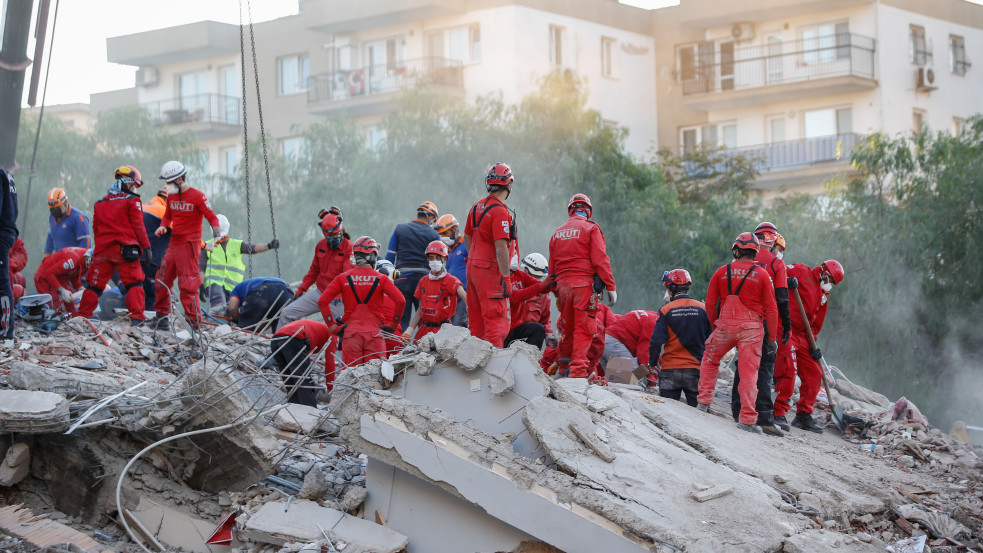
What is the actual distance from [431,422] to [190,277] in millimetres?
5124

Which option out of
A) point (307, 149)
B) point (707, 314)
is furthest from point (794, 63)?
point (707, 314)

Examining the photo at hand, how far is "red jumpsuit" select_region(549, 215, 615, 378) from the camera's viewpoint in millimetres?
9469

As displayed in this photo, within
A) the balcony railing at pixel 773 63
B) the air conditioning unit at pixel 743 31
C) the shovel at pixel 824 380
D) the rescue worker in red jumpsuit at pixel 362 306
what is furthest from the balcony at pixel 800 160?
the rescue worker in red jumpsuit at pixel 362 306

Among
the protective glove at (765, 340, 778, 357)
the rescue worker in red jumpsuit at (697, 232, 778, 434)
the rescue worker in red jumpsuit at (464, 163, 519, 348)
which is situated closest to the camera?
the rescue worker in red jumpsuit at (464, 163, 519, 348)

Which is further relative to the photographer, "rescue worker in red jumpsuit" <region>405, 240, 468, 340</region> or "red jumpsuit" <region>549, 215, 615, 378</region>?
"rescue worker in red jumpsuit" <region>405, 240, 468, 340</region>

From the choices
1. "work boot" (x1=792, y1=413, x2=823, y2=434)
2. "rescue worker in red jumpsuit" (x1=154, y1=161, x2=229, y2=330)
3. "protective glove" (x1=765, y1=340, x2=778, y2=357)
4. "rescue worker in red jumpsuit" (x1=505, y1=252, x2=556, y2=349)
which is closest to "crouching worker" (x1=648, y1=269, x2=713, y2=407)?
"protective glove" (x1=765, y1=340, x2=778, y2=357)

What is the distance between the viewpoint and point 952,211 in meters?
21.4

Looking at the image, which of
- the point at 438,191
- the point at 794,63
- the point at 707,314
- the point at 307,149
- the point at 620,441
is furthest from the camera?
the point at 794,63

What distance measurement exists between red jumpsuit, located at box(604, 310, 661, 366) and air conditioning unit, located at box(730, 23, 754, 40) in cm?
2212

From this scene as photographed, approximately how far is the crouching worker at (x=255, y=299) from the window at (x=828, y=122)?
22.0 metres

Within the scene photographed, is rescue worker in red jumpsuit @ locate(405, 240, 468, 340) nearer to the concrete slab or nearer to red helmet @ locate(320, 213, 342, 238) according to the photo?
red helmet @ locate(320, 213, 342, 238)

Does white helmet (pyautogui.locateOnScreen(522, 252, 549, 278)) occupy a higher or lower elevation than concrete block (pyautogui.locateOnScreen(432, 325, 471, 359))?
higher

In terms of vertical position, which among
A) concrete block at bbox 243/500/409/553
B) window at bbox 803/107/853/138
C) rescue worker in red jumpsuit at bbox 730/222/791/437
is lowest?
concrete block at bbox 243/500/409/553

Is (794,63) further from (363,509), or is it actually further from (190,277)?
(363,509)
